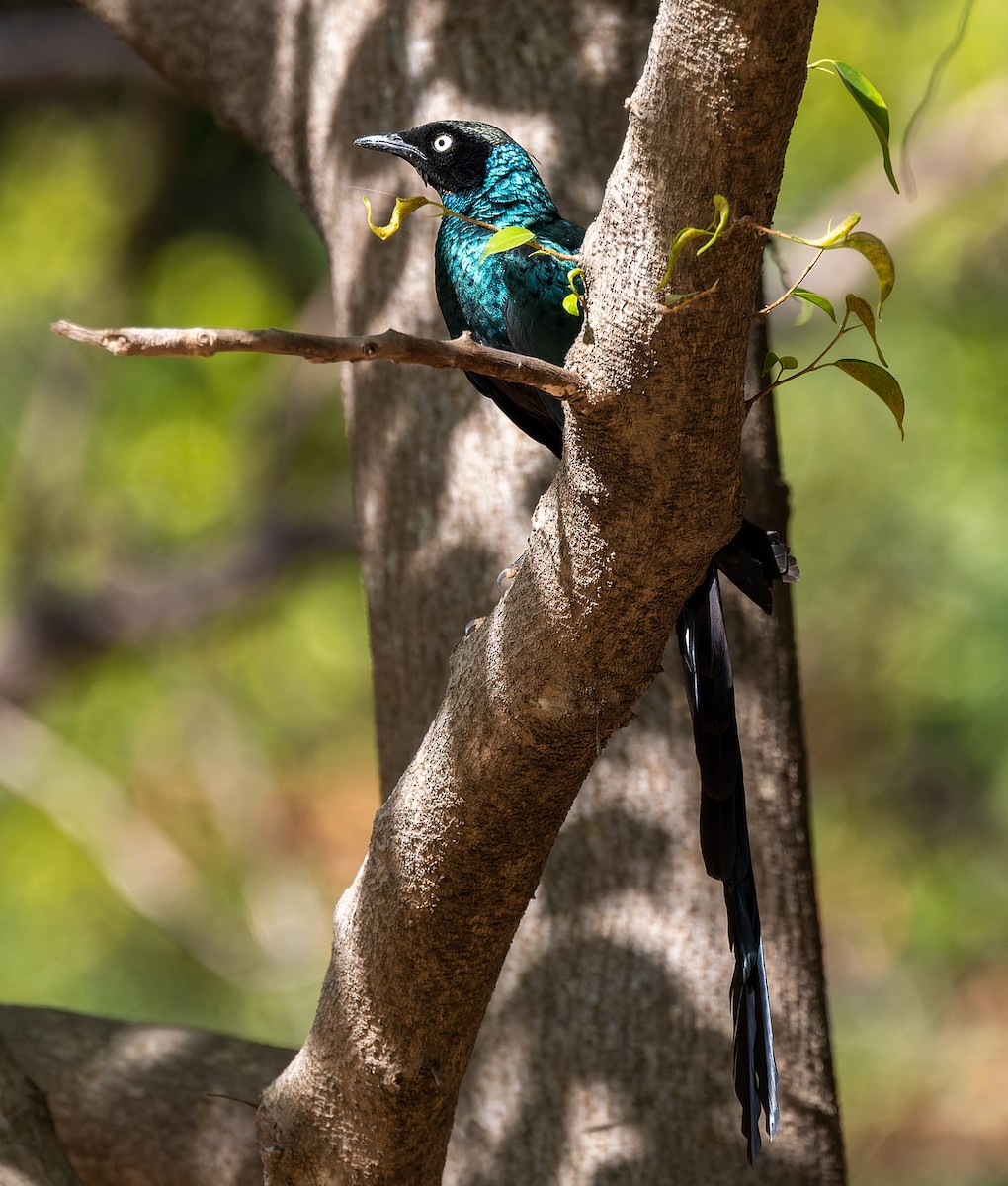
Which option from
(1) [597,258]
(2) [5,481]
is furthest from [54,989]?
(1) [597,258]

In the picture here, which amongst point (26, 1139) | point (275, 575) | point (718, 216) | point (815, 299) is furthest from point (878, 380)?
point (275, 575)

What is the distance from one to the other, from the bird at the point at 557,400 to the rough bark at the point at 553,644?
14 cm

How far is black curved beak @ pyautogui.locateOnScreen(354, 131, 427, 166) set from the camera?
193 centimetres

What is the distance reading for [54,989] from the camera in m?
7.51

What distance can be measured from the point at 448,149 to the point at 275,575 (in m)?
4.16

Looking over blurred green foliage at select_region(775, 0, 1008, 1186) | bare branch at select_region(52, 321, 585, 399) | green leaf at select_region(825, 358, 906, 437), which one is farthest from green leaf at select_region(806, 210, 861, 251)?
blurred green foliage at select_region(775, 0, 1008, 1186)

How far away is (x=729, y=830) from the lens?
158 cm

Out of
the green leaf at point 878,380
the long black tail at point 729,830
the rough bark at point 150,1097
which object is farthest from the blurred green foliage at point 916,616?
the green leaf at point 878,380

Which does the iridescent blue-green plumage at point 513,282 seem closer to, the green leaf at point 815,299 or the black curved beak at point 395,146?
the black curved beak at point 395,146

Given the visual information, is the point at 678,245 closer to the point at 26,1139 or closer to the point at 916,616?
the point at 26,1139

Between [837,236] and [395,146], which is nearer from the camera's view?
[837,236]

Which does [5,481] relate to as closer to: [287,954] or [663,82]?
[287,954]

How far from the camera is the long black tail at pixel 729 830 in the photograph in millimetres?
1517

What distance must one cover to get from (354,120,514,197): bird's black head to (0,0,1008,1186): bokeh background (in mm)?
3657
